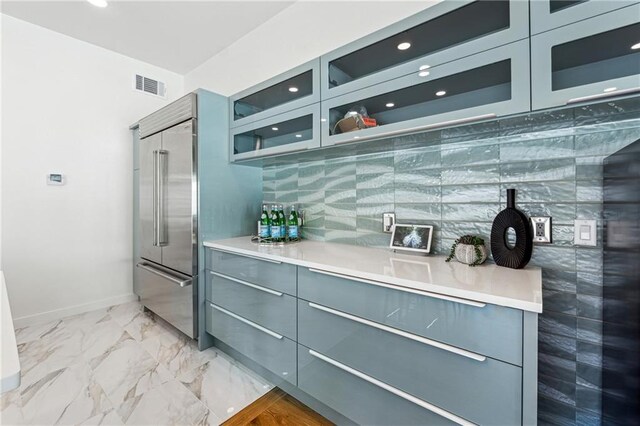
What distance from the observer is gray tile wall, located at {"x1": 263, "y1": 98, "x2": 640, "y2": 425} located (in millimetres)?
1229

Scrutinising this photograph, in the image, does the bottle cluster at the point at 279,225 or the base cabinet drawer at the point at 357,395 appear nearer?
the base cabinet drawer at the point at 357,395

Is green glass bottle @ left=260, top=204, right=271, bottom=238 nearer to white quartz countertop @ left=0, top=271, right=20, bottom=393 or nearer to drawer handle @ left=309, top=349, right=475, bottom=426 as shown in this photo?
drawer handle @ left=309, top=349, right=475, bottom=426

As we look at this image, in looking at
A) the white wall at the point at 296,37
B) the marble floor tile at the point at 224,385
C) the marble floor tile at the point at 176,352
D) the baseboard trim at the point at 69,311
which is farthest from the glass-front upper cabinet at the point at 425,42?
the baseboard trim at the point at 69,311

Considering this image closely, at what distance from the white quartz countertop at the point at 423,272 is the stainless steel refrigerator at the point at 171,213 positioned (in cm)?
51

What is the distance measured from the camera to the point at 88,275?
117 inches

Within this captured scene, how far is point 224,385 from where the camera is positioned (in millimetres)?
1820

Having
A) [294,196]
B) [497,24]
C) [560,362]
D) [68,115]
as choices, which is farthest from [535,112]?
[68,115]

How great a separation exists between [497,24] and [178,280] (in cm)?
254

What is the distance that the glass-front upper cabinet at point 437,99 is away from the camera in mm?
1136

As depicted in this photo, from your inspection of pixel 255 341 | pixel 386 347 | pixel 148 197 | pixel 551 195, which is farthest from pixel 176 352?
pixel 551 195

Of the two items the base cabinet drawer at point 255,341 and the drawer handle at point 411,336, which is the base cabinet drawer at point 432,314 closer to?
the drawer handle at point 411,336

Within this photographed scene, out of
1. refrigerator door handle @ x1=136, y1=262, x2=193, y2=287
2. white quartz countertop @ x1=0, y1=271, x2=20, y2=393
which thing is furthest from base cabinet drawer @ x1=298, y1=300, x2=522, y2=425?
refrigerator door handle @ x1=136, y1=262, x2=193, y2=287

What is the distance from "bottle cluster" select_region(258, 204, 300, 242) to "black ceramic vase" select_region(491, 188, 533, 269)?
4.58 ft

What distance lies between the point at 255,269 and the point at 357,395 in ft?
2.98
